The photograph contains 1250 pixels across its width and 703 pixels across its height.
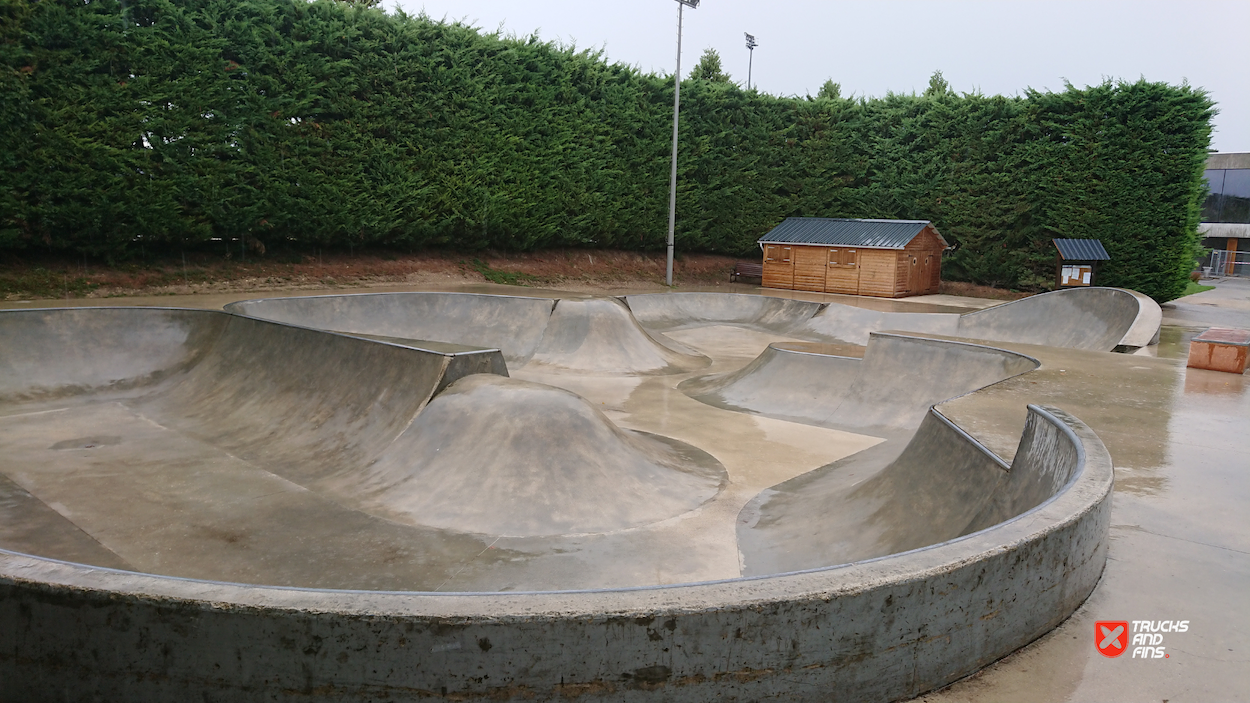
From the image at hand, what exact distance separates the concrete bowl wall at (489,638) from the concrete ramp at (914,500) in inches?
58.7

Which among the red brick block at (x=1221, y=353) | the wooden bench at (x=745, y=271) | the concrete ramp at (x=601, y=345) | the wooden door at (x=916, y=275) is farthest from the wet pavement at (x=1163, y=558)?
the wooden bench at (x=745, y=271)

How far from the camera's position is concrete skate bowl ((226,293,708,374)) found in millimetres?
13070

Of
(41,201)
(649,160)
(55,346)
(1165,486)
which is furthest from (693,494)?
(649,160)

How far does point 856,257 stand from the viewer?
21.5 meters

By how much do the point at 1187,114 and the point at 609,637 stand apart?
78.6 feet

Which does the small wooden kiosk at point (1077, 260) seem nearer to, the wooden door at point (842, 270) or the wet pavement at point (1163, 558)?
the wooden door at point (842, 270)

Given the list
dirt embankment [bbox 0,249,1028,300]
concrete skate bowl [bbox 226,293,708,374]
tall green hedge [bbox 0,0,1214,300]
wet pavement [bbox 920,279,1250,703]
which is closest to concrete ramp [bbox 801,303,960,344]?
concrete skate bowl [bbox 226,293,708,374]

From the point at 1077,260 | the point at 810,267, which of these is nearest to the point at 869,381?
the point at 810,267

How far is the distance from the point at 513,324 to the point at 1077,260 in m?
15.4

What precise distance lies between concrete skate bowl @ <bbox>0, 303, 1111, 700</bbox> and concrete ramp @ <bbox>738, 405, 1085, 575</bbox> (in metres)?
0.03

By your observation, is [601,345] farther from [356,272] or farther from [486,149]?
[486,149]

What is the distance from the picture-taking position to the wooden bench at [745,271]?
2477 centimetres

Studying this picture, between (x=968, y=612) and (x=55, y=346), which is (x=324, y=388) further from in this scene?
(x=968, y=612)

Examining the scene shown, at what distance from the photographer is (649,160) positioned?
79.8 ft
